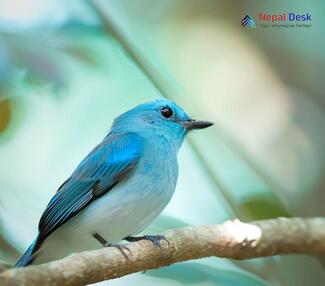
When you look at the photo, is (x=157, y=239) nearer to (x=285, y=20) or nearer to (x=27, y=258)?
(x=27, y=258)

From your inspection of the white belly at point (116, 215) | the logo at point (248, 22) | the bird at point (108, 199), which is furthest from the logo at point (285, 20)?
the white belly at point (116, 215)

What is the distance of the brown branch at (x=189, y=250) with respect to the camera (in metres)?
2.38

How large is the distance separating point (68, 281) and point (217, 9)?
2.32 meters

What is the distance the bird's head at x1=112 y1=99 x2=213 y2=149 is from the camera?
12.1ft

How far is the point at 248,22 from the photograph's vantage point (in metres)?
4.22

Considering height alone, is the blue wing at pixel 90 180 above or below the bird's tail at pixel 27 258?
above

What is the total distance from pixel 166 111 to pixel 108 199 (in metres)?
0.67

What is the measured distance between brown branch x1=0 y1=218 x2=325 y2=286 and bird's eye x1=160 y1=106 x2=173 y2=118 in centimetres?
79

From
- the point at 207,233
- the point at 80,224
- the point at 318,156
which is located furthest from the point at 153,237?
the point at 318,156

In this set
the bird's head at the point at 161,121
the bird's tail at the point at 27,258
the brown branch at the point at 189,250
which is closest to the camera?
the brown branch at the point at 189,250

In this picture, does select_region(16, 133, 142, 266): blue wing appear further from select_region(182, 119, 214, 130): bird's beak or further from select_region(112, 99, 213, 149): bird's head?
select_region(182, 119, 214, 130): bird's beak

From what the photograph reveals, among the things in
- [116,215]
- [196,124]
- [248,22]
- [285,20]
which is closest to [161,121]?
[196,124]

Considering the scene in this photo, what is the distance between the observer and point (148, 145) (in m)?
3.55

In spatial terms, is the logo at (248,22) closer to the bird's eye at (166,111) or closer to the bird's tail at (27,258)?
the bird's eye at (166,111)
